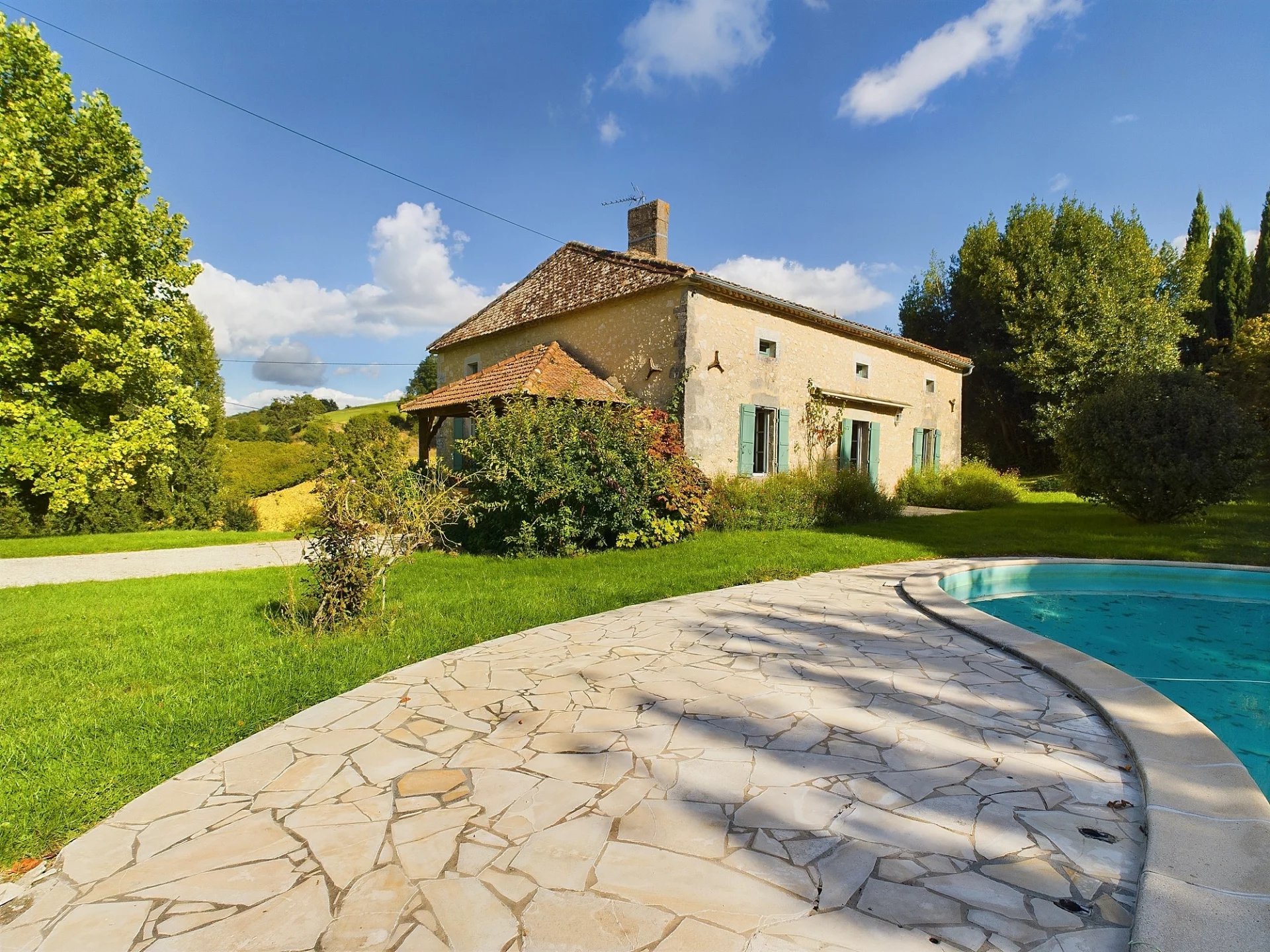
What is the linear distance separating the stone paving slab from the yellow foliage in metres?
13.8

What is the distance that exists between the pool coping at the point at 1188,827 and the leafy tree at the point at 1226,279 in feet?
107

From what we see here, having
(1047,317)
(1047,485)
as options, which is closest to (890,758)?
(1047,485)

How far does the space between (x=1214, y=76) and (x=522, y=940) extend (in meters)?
12.2

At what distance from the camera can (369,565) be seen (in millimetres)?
4750

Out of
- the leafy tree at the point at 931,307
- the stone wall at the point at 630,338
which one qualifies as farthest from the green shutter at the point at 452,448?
the leafy tree at the point at 931,307

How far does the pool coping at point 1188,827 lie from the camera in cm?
158

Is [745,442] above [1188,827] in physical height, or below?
above

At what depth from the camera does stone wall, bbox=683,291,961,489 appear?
11164mm

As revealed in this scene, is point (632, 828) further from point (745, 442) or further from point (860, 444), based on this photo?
point (860, 444)

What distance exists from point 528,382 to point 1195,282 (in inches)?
1047

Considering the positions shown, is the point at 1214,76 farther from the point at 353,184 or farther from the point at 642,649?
the point at 353,184

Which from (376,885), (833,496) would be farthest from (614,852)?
(833,496)

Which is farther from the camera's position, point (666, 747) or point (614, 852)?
point (666, 747)

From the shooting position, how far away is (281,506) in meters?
16.5
